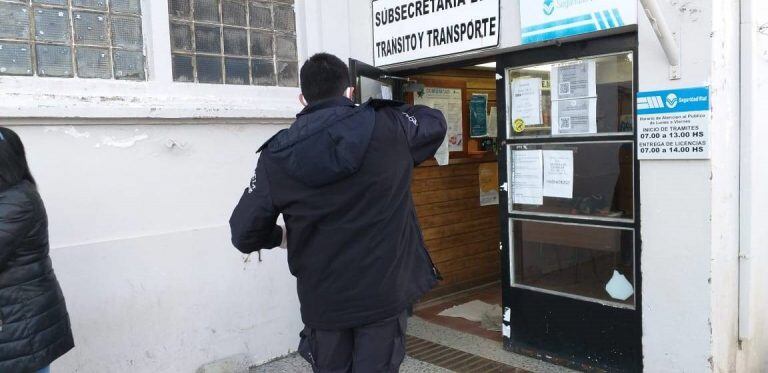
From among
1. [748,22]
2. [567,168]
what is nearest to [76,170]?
[567,168]

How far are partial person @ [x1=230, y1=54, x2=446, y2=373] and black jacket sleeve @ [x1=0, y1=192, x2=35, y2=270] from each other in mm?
1067

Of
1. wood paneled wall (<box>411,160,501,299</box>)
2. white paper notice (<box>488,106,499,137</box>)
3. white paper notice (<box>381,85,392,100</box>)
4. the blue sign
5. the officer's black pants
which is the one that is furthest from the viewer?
white paper notice (<box>488,106,499,137</box>)

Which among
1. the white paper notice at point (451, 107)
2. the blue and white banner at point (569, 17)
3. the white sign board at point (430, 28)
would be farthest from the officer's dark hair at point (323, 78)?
the white paper notice at point (451, 107)

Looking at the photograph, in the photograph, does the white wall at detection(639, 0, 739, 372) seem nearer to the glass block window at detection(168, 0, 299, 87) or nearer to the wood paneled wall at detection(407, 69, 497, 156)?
the wood paneled wall at detection(407, 69, 497, 156)

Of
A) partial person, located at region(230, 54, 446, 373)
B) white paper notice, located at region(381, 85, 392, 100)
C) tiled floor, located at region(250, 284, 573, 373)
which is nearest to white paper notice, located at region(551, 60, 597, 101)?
white paper notice, located at region(381, 85, 392, 100)

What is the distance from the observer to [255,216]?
242 centimetres

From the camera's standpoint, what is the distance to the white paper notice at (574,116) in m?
3.94

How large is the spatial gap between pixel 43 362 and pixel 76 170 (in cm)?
132

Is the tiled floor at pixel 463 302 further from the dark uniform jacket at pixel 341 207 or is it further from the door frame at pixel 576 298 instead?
the dark uniform jacket at pixel 341 207

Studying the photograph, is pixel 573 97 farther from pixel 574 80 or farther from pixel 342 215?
pixel 342 215

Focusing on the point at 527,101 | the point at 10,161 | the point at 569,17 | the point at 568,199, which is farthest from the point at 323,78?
the point at 568,199

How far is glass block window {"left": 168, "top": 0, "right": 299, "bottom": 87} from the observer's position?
14.3 ft

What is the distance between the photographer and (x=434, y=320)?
18.4ft

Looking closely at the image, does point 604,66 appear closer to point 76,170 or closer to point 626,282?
point 626,282
